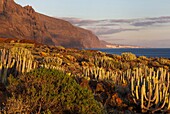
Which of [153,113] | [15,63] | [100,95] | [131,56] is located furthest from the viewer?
[131,56]

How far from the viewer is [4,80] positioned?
13.6m

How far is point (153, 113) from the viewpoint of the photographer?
37.7 feet

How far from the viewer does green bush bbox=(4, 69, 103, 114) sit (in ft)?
26.9

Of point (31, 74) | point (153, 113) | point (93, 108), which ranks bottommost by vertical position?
point (153, 113)

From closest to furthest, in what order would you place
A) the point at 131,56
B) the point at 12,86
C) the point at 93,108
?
the point at 93,108, the point at 12,86, the point at 131,56

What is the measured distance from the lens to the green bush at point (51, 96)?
820 centimetres

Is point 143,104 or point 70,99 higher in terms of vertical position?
point 70,99

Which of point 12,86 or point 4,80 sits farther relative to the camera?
point 4,80

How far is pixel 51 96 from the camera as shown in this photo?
8.52 meters

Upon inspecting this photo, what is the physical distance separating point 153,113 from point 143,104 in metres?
0.50

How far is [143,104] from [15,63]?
7314mm

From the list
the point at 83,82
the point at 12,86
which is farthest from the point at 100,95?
the point at 12,86

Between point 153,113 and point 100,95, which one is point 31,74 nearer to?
point 100,95

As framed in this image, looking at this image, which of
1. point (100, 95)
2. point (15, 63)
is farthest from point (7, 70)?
point (100, 95)
